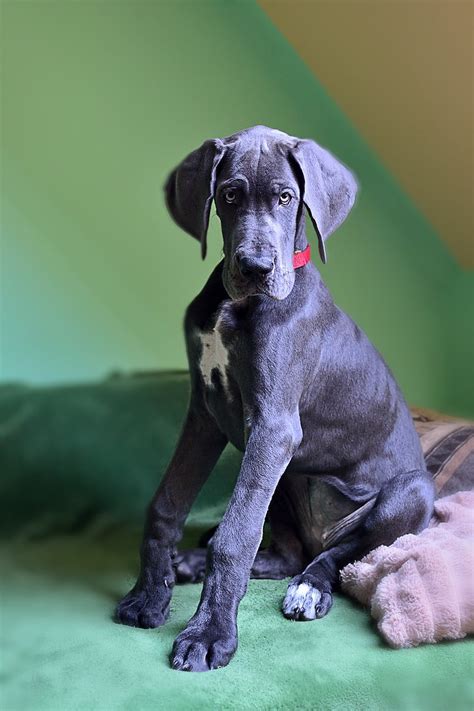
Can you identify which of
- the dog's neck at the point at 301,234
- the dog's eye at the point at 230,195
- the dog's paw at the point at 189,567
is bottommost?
the dog's paw at the point at 189,567

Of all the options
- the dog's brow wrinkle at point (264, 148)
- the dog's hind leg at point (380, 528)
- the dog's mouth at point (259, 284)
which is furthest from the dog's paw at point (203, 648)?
the dog's brow wrinkle at point (264, 148)

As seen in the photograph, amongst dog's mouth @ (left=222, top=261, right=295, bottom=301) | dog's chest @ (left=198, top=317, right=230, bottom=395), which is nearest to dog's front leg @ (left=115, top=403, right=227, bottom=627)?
dog's chest @ (left=198, top=317, right=230, bottom=395)

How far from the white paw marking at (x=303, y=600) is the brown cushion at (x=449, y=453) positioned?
605 mm

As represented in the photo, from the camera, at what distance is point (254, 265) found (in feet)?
4.97

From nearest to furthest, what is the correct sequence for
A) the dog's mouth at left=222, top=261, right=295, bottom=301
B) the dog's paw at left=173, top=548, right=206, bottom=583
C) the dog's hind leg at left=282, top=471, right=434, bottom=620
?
the dog's mouth at left=222, top=261, right=295, bottom=301
the dog's hind leg at left=282, top=471, right=434, bottom=620
the dog's paw at left=173, top=548, right=206, bottom=583

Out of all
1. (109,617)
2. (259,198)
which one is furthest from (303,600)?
(259,198)

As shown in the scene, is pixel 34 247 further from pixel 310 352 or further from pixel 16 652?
pixel 16 652

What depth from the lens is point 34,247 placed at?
1.72m

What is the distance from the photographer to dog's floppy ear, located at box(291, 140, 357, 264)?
1648mm

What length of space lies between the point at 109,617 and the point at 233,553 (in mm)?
336

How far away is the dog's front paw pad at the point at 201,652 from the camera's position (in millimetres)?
1470

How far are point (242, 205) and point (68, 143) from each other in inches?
16.0

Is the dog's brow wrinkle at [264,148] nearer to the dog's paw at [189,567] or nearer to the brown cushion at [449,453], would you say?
the dog's paw at [189,567]

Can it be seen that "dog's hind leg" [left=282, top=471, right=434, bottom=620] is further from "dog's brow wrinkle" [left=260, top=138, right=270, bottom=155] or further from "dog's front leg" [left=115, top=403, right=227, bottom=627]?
"dog's brow wrinkle" [left=260, top=138, right=270, bottom=155]
